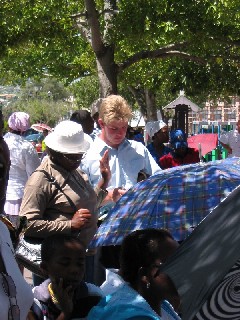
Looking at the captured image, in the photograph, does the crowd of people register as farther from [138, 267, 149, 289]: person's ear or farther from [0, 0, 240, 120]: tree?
[0, 0, 240, 120]: tree

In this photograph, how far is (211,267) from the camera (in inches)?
132

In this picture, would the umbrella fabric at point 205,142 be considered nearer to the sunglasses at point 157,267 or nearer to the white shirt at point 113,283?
the white shirt at point 113,283

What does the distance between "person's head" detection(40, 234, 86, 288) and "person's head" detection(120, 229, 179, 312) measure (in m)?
0.67

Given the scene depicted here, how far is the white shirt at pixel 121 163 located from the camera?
6242 millimetres

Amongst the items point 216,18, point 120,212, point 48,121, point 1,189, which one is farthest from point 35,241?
point 48,121

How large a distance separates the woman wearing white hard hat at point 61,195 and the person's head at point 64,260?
0.93 metres

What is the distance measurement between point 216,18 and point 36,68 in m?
11.4

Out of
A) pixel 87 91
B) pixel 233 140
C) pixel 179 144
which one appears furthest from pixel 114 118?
pixel 87 91

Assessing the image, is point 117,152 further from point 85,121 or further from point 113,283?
point 113,283

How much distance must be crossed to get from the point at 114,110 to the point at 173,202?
1916mm

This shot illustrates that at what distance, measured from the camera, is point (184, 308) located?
3.44 metres

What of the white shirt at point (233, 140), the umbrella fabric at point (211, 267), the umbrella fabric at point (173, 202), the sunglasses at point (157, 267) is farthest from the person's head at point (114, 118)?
the white shirt at point (233, 140)

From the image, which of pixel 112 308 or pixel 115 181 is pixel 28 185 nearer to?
pixel 115 181

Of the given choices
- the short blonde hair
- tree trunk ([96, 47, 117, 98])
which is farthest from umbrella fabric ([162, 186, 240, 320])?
tree trunk ([96, 47, 117, 98])
